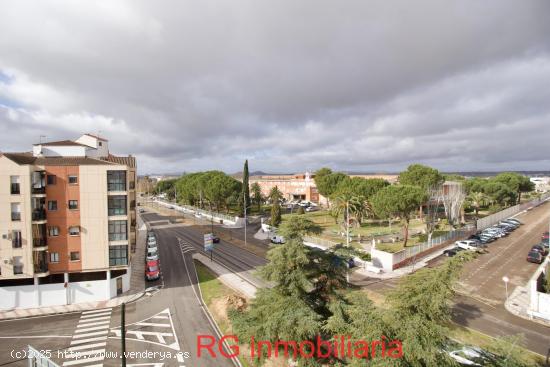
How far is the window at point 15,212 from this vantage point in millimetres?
27469

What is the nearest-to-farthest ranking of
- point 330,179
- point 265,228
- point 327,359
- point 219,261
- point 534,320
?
point 327,359, point 534,320, point 219,261, point 265,228, point 330,179

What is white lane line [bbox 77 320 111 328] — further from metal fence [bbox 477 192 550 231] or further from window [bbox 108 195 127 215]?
metal fence [bbox 477 192 550 231]

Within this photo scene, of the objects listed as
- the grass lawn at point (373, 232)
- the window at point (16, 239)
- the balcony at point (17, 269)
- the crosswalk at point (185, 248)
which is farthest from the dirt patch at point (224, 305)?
the crosswalk at point (185, 248)

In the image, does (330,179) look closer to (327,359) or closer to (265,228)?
(265,228)

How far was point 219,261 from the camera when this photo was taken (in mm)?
43594

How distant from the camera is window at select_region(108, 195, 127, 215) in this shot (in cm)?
3068

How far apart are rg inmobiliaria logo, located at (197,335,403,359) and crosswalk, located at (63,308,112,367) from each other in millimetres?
7631

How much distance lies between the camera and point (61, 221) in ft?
96.6

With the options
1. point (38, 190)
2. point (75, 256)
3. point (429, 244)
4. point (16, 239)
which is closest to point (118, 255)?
point (75, 256)

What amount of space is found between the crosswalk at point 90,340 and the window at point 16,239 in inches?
370

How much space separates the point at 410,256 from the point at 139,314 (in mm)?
35469

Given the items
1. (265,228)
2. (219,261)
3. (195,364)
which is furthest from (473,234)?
(195,364)

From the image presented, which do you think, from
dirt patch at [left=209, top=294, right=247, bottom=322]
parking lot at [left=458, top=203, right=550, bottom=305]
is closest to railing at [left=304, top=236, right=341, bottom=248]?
parking lot at [left=458, top=203, right=550, bottom=305]

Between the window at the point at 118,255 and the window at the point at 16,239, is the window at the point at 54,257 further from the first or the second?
the window at the point at 118,255
